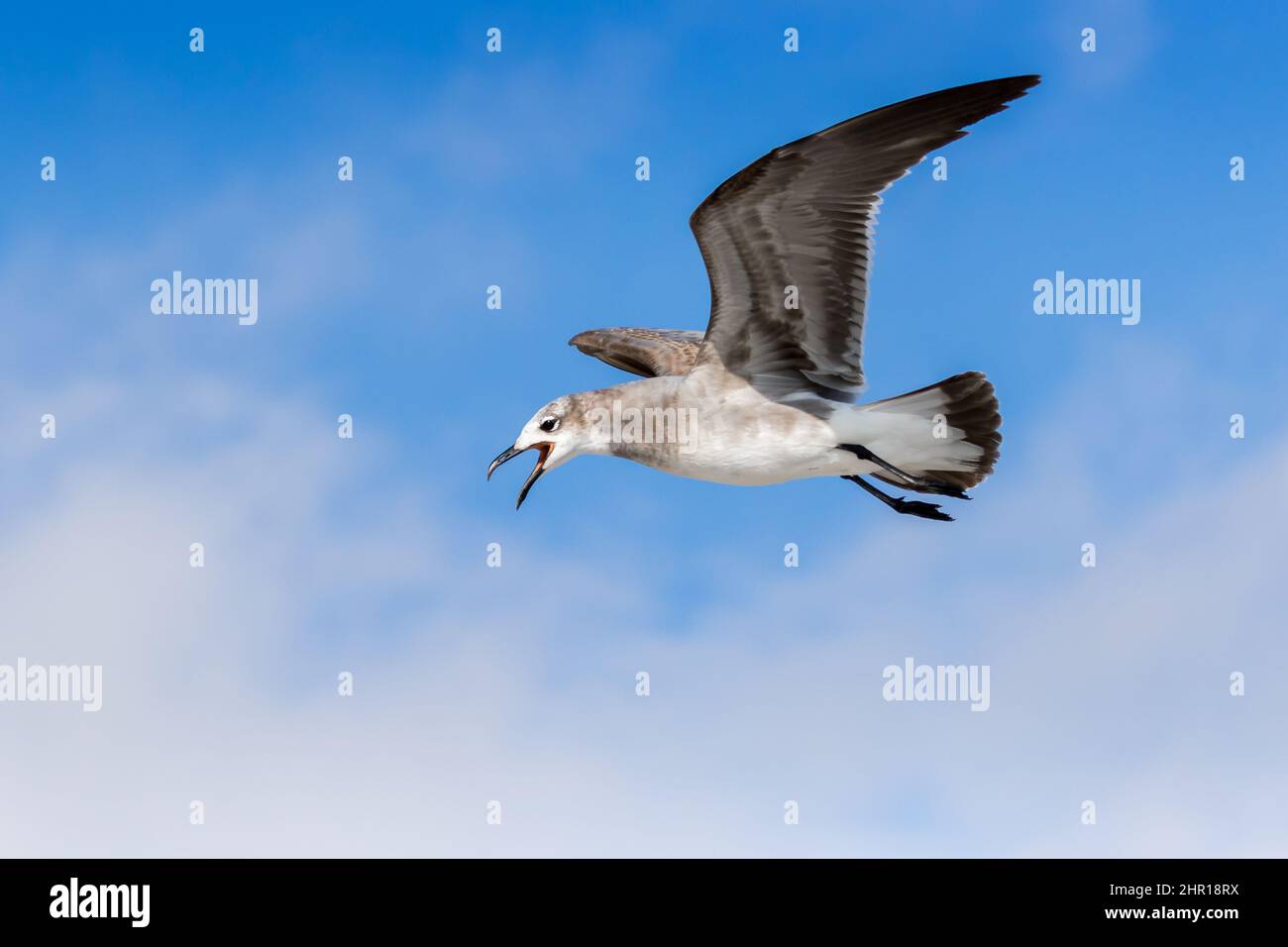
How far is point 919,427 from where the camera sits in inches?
391

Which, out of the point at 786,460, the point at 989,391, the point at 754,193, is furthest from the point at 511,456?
the point at 989,391

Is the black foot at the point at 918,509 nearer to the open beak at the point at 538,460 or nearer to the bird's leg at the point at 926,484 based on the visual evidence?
the bird's leg at the point at 926,484

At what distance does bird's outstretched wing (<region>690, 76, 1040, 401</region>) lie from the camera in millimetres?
8789

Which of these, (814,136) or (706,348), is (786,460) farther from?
(814,136)

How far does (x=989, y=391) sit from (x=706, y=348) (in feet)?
6.65

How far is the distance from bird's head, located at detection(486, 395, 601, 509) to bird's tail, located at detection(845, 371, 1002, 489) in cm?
185

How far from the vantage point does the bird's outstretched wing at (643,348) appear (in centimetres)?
1177

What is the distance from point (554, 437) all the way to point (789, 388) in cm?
170

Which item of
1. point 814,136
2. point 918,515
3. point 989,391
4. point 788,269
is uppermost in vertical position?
point 814,136

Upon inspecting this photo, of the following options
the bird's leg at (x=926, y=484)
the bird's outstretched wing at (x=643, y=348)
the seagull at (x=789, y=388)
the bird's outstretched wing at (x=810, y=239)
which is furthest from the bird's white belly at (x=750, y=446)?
the bird's outstretched wing at (x=643, y=348)

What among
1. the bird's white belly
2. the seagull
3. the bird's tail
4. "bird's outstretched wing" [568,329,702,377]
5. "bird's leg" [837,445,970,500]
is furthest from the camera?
"bird's outstretched wing" [568,329,702,377]

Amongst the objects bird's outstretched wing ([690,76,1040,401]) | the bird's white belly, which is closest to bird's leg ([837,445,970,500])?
the bird's white belly

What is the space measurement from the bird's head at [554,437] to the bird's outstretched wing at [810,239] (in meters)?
0.97

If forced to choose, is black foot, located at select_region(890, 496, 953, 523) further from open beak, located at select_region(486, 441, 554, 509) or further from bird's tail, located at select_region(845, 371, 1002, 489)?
open beak, located at select_region(486, 441, 554, 509)
